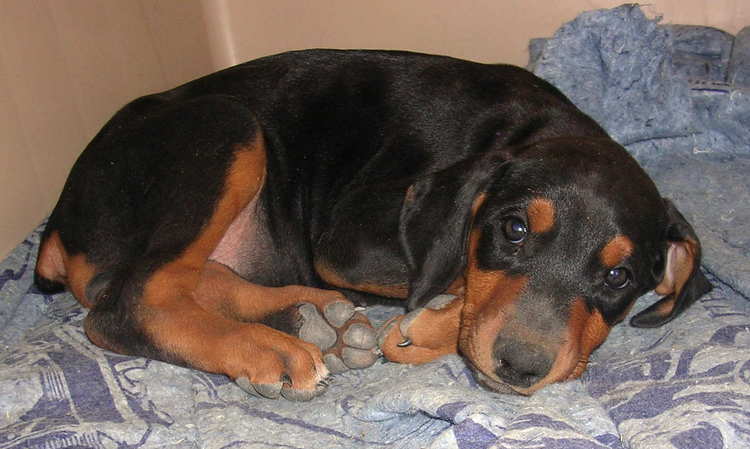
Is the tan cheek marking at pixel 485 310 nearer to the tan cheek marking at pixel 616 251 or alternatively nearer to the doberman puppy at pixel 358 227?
the doberman puppy at pixel 358 227

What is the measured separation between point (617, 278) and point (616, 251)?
0.45 ft

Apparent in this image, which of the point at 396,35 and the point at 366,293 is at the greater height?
the point at 396,35

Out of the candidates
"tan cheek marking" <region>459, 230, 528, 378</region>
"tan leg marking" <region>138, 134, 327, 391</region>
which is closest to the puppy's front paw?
"tan leg marking" <region>138, 134, 327, 391</region>

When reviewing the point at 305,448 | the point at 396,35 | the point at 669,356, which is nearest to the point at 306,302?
the point at 305,448

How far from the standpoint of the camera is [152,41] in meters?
5.32

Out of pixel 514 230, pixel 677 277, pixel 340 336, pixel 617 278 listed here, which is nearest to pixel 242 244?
pixel 340 336

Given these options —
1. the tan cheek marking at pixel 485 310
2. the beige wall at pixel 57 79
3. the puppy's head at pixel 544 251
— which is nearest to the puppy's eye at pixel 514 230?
the puppy's head at pixel 544 251

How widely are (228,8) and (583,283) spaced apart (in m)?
4.04

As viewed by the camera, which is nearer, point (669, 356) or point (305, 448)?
point (305, 448)

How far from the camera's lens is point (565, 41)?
16.6ft

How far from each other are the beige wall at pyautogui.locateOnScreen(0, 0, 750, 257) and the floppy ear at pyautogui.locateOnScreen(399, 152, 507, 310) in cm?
193

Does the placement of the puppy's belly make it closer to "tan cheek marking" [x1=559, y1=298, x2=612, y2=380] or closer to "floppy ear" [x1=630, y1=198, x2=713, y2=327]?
"tan cheek marking" [x1=559, y1=298, x2=612, y2=380]

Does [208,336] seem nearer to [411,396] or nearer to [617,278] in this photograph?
[411,396]

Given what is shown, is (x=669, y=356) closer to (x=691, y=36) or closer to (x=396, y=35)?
(x=691, y=36)
